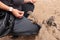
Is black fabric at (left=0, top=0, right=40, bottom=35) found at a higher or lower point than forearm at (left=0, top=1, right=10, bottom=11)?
lower

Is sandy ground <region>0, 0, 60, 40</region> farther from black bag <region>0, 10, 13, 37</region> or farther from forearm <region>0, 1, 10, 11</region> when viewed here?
forearm <region>0, 1, 10, 11</region>

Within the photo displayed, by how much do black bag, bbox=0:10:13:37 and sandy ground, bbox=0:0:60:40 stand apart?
80mm

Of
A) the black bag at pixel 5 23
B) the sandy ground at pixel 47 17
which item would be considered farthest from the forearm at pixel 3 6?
the sandy ground at pixel 47 17

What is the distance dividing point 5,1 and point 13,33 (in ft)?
0.84

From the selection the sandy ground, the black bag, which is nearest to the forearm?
the black bag

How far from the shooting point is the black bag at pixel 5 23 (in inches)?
49.6

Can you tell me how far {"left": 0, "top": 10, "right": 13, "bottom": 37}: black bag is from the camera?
1.26 meters

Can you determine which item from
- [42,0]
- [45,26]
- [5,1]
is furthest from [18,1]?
[42,0]

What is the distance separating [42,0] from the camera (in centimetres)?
194

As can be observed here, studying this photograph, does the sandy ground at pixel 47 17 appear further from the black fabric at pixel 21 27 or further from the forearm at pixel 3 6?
the forearm at pixel 3 6

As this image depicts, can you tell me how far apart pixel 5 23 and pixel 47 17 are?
497 millimetres

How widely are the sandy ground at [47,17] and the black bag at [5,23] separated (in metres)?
0.08

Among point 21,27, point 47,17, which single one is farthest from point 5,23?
point 47,17

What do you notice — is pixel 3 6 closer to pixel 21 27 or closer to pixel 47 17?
pixel 21 27
